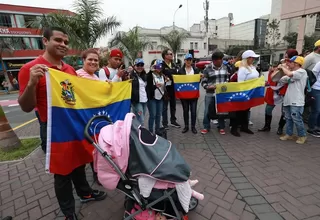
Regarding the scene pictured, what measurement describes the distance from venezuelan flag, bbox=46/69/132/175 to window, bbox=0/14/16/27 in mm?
37063

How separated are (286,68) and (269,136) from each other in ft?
5.35

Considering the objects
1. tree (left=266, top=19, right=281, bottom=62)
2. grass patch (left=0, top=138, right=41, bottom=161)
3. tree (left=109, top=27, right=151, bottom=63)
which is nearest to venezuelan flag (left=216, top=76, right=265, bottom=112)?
grass patch (left=0, top=138, right=41, bottom=161)

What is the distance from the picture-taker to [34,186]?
10.3ft

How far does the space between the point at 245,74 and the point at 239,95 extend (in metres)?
0.54

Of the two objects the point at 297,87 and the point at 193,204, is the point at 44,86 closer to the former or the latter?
the point at 193,204

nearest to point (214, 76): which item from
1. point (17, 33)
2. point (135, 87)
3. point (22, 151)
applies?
point (135, 87)

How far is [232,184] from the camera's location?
9.65ft

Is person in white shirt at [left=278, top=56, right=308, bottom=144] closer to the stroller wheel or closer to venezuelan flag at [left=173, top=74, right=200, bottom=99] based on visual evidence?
venezuelan flag at [left=173, top=74, right=200, bottom=99]

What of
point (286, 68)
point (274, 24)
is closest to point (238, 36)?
point (274, 24)

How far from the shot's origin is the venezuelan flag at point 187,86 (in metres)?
4.99

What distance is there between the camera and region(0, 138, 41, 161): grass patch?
165 inches

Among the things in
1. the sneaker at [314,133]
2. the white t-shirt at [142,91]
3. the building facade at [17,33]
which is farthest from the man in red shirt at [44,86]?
the building facade at [17,33]

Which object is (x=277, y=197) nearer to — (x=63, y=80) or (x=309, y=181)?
(x=309, y=181)

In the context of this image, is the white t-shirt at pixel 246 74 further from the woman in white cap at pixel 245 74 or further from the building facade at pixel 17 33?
the building facade at pixel 17 33
